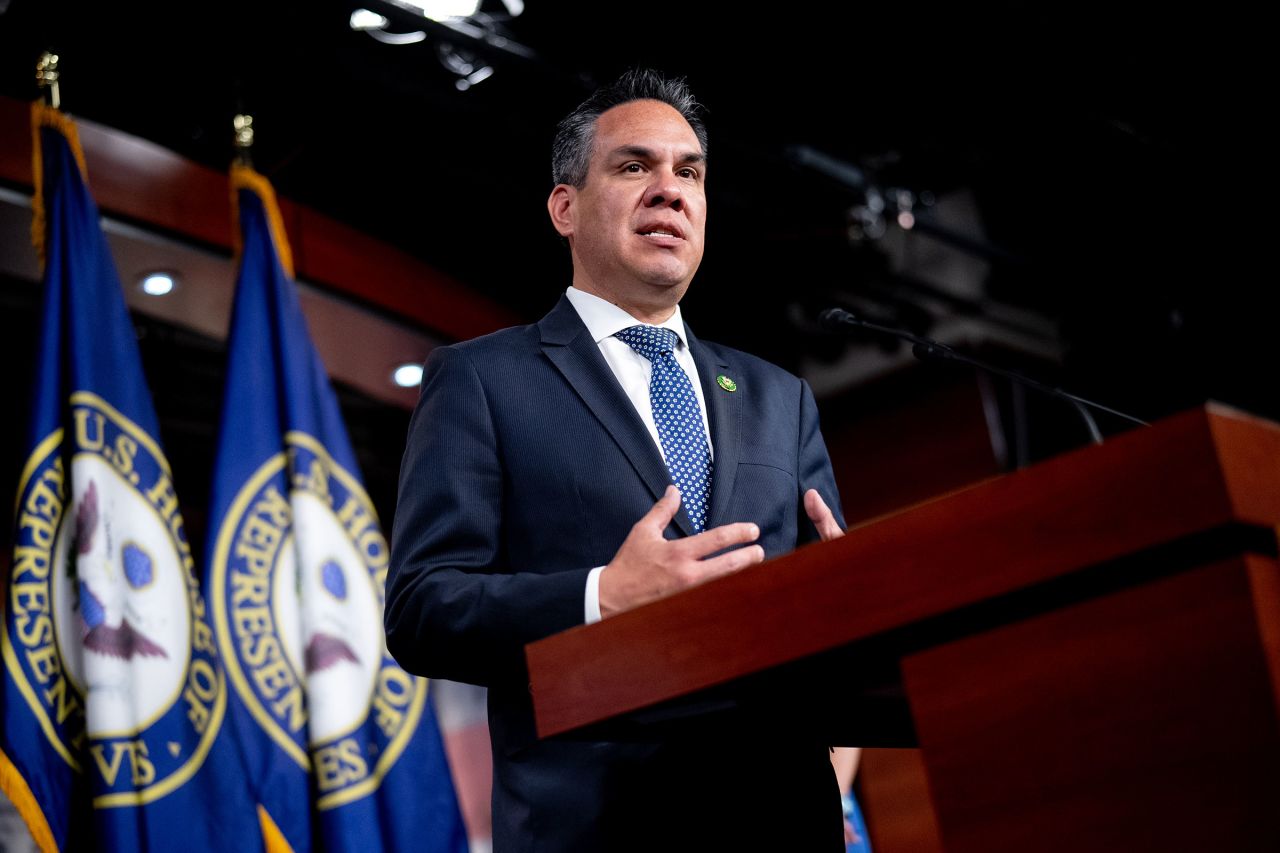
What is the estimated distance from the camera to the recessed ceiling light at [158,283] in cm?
403

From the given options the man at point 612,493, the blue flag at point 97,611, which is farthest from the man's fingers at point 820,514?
the blue flag at point 97,611

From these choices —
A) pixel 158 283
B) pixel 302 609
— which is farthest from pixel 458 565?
pixel 158 283

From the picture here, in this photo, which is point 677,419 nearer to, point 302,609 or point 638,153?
point 638,153

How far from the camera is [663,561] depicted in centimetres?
114

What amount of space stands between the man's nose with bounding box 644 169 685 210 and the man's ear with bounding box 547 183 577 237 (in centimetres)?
16

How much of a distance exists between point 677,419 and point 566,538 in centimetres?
23

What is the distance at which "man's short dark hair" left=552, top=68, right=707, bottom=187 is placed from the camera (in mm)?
1902

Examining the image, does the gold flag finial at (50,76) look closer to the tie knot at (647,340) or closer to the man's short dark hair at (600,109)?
the man's short dark hair at (600,109)

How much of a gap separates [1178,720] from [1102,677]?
0.05 metres

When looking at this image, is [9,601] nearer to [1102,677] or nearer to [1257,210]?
[1102,677]

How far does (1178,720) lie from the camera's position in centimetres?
86

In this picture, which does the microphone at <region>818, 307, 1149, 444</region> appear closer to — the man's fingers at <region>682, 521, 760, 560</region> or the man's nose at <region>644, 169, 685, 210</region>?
the man's nose at <region>644, 169, 685, 210</region>

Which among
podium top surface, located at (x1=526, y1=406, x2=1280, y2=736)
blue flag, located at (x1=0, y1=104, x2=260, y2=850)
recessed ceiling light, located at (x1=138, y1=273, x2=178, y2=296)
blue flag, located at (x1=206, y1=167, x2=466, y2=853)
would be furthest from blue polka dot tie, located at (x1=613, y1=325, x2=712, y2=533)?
recessed ceiling light, located at (x1=138, y1=273, x2=178, y2=296)

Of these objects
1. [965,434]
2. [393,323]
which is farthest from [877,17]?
→ [965,434]
